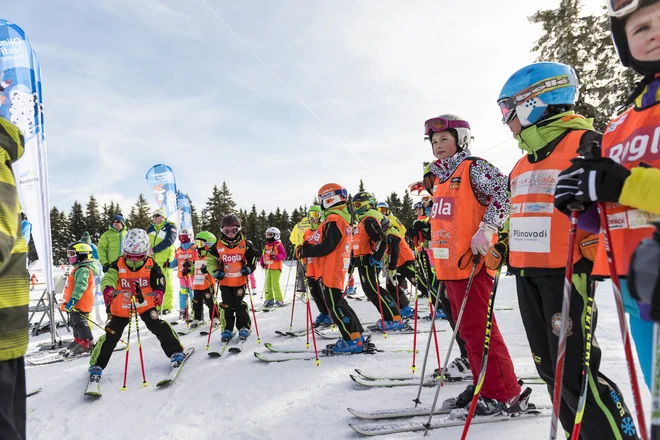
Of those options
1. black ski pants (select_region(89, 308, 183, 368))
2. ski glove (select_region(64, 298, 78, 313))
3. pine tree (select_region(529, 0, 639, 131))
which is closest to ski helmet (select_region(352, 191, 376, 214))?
black ski pants (select_region(89, 308, 183, 368))

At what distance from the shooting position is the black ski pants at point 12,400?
1.44 m

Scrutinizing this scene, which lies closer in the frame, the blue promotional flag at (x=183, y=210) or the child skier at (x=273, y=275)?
the child skier at (x=273, y=275)

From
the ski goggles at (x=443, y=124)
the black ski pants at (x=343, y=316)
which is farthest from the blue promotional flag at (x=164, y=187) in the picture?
the ski goggles at (x=443, y=124)

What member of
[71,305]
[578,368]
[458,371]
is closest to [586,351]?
[578,368]

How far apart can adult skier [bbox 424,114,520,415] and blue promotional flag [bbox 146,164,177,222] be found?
1123 cm

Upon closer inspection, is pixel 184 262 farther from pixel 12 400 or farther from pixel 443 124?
pixel 12 400

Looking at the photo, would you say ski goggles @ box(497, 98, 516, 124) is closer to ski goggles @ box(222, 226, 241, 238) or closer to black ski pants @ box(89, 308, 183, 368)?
black ski pants @ box(89, 308, 183, 368)

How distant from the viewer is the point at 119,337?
16.6 feet

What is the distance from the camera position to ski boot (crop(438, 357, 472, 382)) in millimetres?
4113

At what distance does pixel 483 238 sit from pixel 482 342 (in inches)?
35.0

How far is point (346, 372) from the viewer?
468cm

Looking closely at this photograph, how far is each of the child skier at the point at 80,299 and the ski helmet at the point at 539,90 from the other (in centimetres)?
709

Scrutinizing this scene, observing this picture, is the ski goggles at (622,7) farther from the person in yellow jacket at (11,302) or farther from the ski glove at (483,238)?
the person in yellow jacket at (11,302)

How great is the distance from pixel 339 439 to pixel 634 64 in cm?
298
